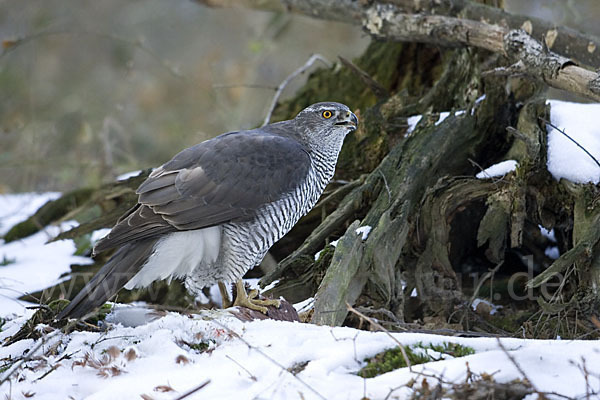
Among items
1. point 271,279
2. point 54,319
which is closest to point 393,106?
point 271,279

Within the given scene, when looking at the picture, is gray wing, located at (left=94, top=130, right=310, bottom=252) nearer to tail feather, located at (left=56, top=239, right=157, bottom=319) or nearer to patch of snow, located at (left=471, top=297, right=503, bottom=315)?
tail feather, located at (left=56, top=239, right=157, bottom=319)

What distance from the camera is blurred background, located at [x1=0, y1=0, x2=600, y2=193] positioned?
30.8ft

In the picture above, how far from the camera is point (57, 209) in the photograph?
6980 mm

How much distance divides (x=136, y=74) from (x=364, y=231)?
10364 mm

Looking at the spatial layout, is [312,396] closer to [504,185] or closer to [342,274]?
[342,274]

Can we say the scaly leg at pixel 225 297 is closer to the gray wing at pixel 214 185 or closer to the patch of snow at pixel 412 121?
the gray wing at pixel 214 185

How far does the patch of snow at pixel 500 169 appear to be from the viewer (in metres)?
4.96

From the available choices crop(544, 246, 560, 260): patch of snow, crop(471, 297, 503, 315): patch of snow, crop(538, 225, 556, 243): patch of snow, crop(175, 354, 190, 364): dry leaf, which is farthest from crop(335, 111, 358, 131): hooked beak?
crop(175, 354, 190, 364): dry leaf

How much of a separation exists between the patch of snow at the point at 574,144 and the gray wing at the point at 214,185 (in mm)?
1888

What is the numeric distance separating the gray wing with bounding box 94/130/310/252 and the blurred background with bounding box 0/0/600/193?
3.80 m

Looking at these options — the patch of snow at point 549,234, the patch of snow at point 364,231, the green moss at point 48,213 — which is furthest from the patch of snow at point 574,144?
the green moss at point 48,213

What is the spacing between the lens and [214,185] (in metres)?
4.32

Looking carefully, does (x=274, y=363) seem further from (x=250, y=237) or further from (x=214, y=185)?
(x=214, y=185)

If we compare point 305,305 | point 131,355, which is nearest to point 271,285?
point 305,305
